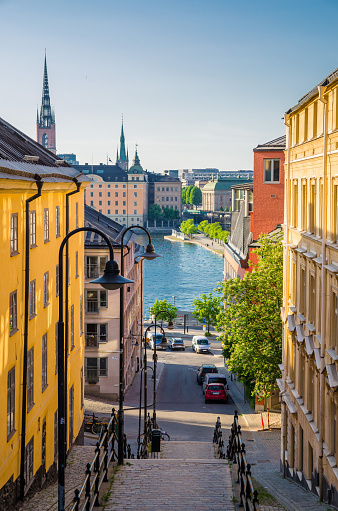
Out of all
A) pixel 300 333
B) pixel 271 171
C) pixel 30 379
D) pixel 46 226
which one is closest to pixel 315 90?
pixel 300 333

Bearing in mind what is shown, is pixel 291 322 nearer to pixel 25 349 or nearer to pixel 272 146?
pixel 25 349

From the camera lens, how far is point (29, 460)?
18.7 m

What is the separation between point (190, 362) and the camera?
61.3 meters

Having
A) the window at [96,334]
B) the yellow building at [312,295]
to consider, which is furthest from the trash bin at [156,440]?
the window at [96,334]

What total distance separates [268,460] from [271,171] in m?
21.6

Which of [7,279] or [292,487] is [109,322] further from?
[7,279]

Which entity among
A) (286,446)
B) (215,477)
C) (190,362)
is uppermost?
(215,477)

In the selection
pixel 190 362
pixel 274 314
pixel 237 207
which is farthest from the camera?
pixel 237 207

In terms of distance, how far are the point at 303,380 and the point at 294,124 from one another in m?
8.68

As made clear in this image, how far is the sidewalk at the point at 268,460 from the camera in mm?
17531

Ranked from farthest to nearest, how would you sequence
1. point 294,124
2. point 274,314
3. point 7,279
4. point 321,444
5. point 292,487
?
point 274,314
point 294,124
point 292,487
point 321,444
point 7,279

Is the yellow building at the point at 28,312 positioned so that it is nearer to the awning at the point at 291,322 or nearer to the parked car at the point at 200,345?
the awning at the point at 291,322

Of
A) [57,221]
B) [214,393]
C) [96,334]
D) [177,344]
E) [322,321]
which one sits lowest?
[177,344]

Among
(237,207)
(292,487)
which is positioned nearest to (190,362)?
(237,207)
